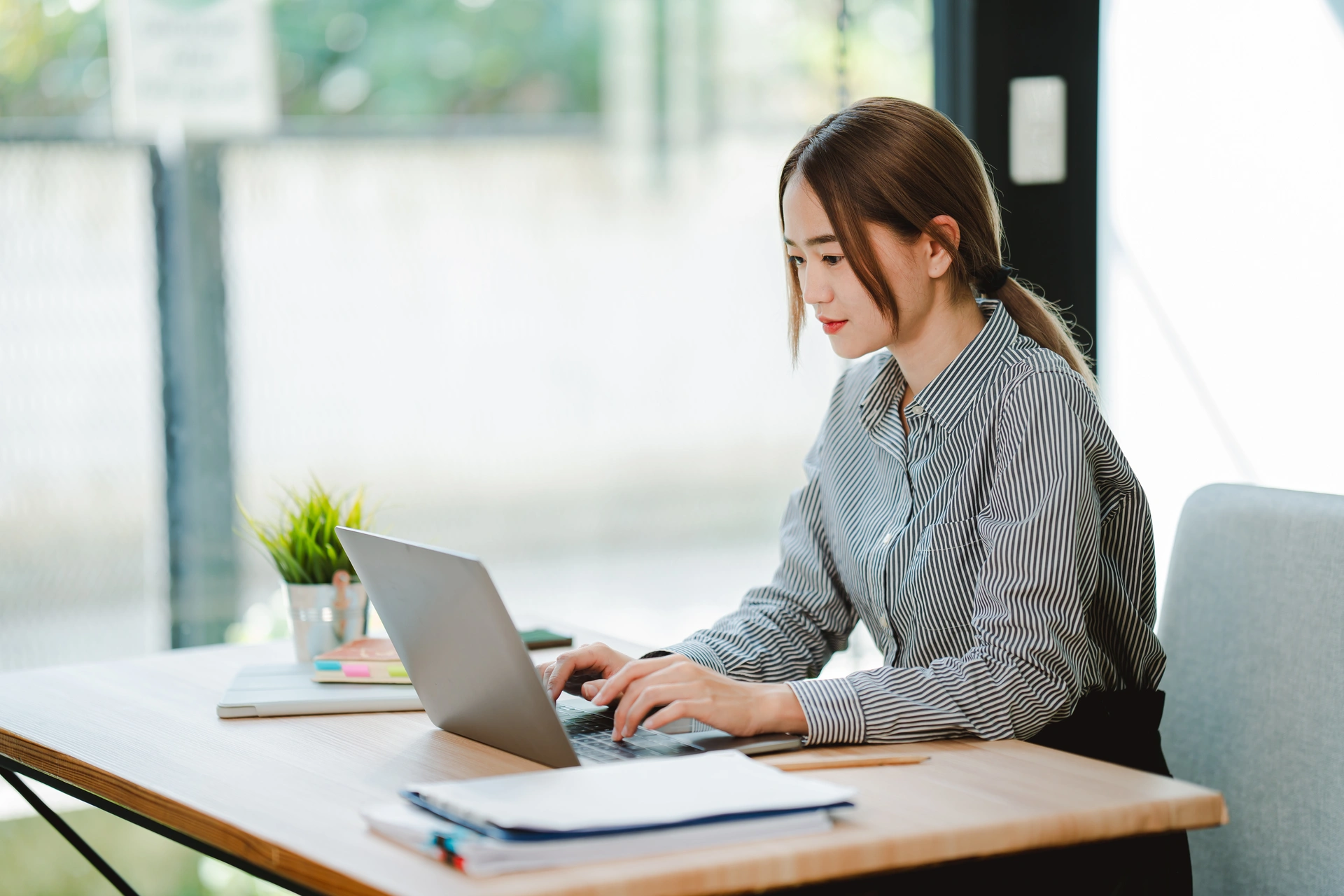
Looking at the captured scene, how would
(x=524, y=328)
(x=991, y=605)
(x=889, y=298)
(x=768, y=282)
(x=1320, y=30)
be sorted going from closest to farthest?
(x=991, y=605)
(x=889, y=298)
(x=1320, y=30)
(x=524, y=328)
(x=768, y=282)

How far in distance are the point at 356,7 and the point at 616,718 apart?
140 centimetres

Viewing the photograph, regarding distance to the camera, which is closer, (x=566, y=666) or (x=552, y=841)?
(x=552, y=841)

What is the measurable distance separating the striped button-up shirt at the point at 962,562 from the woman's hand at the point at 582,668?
151 mm

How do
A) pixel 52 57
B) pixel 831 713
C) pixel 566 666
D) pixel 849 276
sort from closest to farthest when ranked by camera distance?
pixel 831 713, pixel 566 666, pixel 849 276, pixel 52 57

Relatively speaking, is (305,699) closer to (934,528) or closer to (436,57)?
(934,528)

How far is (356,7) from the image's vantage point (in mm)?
2209

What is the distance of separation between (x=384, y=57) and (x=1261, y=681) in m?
1.54

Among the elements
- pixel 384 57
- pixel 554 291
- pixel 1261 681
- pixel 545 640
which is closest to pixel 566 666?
pixel 545 640

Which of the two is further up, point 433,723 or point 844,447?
point 844,447

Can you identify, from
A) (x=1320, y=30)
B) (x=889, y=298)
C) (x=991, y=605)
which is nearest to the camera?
(x=991, y=605)

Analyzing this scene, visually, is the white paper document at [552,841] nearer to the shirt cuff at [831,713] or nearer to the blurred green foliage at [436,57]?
the shirt cuff at [831,713]

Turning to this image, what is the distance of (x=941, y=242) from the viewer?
1.49 meters

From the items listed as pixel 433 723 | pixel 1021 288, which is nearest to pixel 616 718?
pixel 433 723

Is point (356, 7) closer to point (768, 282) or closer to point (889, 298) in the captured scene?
point (768, 282)
